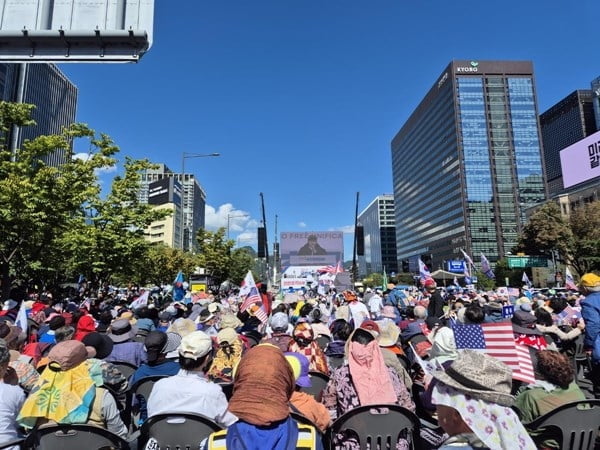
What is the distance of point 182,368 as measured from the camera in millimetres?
3328

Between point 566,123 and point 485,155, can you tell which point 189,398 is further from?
point 566,123

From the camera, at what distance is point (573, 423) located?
122 inches

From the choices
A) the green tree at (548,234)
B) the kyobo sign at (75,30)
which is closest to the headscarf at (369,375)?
the kyobo sign at (75,30)

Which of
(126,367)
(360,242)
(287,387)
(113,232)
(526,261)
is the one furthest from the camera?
(526,261)

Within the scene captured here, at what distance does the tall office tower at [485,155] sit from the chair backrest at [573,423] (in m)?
112

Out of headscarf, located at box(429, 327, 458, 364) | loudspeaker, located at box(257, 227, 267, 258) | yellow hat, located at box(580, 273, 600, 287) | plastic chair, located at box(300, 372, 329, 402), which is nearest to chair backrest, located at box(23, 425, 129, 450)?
plastic chair, located at box(300, 372, 329, 402)

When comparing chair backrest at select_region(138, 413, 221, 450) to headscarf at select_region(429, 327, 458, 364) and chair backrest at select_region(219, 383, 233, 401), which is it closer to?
chair backrest at select_region(219, 383, 233, 401)

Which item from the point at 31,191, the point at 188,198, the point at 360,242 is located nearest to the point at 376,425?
the point at 31,191

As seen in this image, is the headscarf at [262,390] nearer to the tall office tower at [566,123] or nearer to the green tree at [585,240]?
the green tree at [585,240]

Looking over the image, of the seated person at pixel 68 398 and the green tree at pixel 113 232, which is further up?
the green tree at pixel 113 232

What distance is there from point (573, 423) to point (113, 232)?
1909 centimetres

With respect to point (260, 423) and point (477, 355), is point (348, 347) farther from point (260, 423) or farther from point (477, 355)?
point (477, 355)

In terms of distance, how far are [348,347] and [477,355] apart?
6.69 ft

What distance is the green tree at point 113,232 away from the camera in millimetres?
18266
